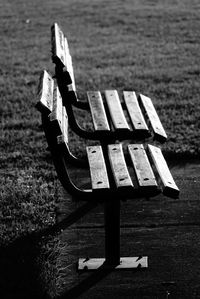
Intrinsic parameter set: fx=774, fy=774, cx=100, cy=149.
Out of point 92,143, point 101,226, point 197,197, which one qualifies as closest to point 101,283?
point 101,226

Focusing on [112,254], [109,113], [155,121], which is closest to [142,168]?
[112,254]

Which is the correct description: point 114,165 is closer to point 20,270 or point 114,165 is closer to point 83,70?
point 20,270

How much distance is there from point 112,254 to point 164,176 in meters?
0.61

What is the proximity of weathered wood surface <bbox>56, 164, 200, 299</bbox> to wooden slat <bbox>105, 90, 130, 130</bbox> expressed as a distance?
66 cm

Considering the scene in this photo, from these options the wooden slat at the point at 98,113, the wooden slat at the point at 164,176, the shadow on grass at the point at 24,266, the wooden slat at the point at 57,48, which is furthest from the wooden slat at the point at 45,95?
the shadow on grass at the point at 24,266

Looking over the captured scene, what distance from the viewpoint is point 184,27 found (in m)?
13.1

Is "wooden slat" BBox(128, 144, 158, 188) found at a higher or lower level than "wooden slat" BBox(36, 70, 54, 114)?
lower

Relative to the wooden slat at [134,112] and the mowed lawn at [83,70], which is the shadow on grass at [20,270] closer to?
the mowed lawn at [83,70]

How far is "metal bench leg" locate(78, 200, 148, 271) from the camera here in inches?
175

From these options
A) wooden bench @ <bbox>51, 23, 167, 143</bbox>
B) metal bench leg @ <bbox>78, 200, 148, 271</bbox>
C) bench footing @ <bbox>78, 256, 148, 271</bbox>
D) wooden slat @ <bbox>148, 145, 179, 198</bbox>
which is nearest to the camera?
wooden slat @ <bbox>148, 145, 179, 198</bbox>

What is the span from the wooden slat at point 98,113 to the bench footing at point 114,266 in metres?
0.89

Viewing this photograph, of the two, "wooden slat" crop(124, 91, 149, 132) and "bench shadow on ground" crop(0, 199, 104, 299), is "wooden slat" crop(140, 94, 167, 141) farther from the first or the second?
"bench shadow on ground" crop(0, 199, 104, 299)

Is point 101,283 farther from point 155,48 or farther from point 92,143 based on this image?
point 155,48

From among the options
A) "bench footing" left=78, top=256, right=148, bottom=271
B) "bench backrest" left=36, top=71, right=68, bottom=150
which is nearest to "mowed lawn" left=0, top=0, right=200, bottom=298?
"bench footing" left=78, top=256, right=148, bottom=271
